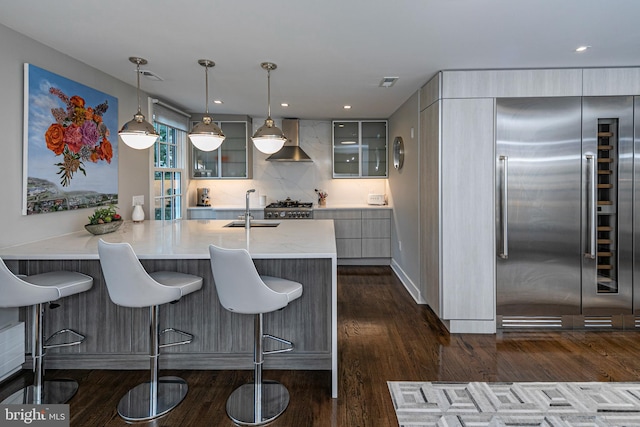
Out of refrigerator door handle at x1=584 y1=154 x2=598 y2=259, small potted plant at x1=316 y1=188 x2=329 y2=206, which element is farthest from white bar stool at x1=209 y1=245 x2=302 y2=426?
small potted plant at x1=316 y1=188 x2=329 y2=206

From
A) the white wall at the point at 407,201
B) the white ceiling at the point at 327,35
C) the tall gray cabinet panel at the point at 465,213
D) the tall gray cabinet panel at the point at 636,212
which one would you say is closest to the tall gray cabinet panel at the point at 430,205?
the tall gray cabinet panel at the point at 465,213

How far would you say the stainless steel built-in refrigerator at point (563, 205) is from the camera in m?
3.51

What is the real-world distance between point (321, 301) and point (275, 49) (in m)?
1.95

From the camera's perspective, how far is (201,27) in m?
2.58

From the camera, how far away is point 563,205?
3.53m

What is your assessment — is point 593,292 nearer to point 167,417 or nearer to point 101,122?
point 167,417

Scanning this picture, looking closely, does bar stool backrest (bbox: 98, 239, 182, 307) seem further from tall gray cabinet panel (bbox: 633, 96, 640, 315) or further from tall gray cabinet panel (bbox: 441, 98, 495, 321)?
tall gray cabinet panel (bbox: 633, 96, 640, 315)

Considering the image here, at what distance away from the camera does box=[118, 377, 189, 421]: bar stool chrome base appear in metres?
2.24

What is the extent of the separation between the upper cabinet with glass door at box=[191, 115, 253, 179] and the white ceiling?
76.3 inches

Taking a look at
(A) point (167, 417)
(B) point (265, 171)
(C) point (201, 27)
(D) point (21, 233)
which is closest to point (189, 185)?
(B) point (265, 171)

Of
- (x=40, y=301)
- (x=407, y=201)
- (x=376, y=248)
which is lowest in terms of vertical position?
(x=376, y=248)

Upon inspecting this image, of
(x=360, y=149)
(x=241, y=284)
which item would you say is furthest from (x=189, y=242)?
(x=360, y=149)

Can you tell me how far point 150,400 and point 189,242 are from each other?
1030mm

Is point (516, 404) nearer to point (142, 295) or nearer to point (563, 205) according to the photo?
point (563, 205)
